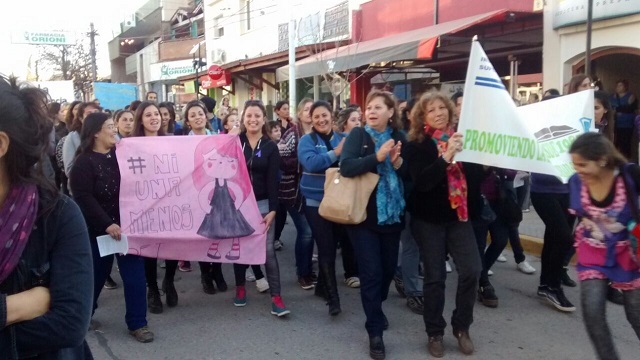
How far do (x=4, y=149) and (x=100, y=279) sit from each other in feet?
10.6

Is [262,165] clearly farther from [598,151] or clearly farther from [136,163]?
[598,151]

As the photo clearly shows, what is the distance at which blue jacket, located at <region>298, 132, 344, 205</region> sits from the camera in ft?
16.6

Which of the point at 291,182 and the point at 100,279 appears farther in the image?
the point at 291,182

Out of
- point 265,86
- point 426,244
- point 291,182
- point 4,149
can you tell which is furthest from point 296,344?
point 265,86

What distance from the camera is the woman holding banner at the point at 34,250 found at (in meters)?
1.59

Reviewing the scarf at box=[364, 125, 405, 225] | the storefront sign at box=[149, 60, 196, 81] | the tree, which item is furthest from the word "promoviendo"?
the tree

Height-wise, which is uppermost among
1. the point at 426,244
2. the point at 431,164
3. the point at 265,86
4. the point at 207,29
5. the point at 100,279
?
the point at 207,29

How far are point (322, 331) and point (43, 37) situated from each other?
32441mm

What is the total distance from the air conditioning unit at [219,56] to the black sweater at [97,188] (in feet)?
74.1

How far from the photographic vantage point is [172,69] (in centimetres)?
3503

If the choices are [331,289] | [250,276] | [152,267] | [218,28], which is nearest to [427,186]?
[331,289]

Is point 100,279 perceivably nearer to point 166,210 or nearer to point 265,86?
point 166,210

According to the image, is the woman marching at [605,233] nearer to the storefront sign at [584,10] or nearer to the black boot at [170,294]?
the black boot at [170,294]

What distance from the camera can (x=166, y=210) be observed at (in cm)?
518
